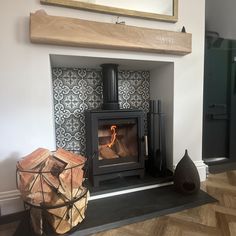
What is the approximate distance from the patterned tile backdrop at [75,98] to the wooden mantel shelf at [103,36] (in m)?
0.52

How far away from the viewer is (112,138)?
183cm

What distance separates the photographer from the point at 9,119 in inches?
55.2

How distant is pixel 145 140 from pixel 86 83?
0.83 meters

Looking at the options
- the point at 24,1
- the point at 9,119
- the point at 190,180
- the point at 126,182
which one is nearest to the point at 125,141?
the point at 126,182

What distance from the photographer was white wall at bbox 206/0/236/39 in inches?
96.3

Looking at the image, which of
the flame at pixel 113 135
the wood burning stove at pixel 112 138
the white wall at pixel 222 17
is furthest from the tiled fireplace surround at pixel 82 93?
the white wall at pixel 222 17

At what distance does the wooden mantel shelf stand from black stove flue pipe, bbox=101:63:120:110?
10.6 inches

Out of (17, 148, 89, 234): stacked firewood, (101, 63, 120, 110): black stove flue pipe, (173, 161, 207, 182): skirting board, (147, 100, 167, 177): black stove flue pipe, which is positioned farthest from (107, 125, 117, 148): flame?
(173, 161, 207, 182): skirting board

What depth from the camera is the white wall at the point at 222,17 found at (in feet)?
8.02

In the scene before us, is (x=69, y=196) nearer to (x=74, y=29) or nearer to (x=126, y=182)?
(x=126, y=182)

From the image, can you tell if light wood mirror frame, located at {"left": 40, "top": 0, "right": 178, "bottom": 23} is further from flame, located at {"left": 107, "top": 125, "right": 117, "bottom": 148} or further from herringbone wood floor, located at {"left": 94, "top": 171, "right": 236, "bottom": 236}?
herringbone wood floor, located at {"left": 94, "top": 171, "right": 236, "bottom": 236}

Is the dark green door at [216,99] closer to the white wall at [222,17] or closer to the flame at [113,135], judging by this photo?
the white wall at [222,17]

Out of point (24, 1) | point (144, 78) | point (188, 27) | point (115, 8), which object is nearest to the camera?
point (24, 1)

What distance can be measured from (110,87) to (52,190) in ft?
3.31
